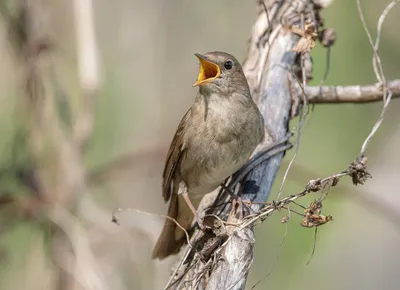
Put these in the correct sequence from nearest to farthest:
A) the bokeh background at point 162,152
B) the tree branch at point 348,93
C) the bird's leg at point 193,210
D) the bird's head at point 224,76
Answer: the bird's leg at point 193,210
the tree branch at point 348,93
the bird's head at point 224,76
the bokeh background at point 162,152

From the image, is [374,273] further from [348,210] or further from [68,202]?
[68,202]

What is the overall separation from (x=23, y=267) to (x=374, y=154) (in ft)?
8.08

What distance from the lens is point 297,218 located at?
4609 mm

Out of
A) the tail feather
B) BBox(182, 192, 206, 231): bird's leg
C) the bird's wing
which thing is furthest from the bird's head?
the tail feather

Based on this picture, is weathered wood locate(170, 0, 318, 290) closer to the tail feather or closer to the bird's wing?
the bird's wing

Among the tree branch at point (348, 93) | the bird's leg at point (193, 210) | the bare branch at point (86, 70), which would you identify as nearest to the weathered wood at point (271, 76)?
the tree branch at point (348, 93)

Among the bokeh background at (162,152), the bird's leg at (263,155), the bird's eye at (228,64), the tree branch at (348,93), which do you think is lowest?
the bokeh background at (162,152)

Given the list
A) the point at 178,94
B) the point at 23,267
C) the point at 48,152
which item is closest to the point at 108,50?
the point at 178,94

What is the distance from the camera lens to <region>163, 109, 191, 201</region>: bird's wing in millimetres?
3246

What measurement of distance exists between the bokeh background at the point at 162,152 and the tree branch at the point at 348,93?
52cm

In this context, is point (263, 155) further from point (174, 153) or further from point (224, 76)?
point (174, 153)

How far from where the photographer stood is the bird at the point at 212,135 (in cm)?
300

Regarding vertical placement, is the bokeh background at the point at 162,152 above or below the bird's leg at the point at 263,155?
below

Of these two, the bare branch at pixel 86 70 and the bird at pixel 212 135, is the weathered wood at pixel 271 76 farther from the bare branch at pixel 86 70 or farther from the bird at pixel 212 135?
the bare branch at pixel 86 70
